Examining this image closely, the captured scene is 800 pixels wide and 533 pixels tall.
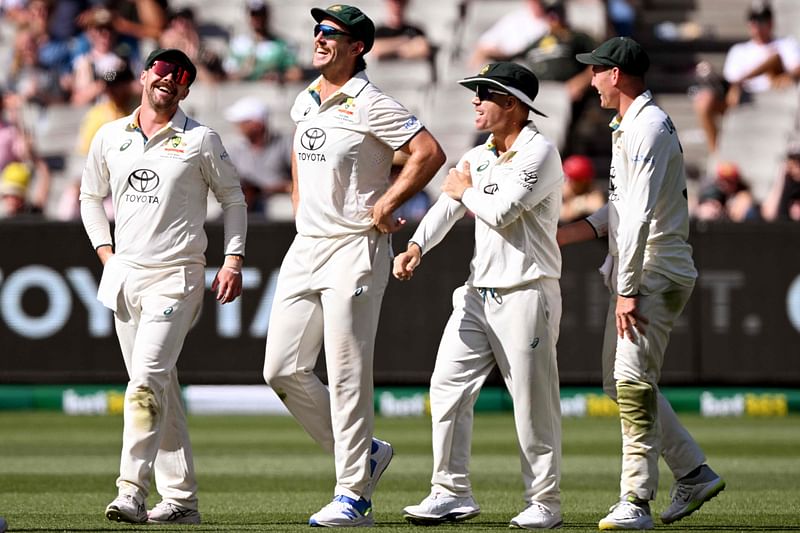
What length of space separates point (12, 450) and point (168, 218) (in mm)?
4853

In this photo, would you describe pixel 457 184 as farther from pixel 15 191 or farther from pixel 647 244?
pixel 15 191

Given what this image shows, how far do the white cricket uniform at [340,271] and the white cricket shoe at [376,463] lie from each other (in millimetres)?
54

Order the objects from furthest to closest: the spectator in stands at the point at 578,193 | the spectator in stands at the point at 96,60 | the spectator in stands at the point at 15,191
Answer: the spectator in stands at the point at 96,60 < the spectator in stands at the point at 15,191 < the spectator in stands at the point at 578,193

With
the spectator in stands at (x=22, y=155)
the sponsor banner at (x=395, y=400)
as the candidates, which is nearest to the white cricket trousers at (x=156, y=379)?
the sponsor banner at (x=395, y=400)

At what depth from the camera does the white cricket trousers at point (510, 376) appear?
7.82 metres

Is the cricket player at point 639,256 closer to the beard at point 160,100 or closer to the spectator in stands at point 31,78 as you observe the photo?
the beard at point 160,100

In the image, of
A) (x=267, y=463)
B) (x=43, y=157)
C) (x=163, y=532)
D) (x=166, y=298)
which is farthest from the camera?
(x=43, y=157)

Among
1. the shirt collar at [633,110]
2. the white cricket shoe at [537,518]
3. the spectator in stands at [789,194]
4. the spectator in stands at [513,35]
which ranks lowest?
the white cricket shoe at [537,518]

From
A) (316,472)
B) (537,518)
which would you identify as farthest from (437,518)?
(316,472)

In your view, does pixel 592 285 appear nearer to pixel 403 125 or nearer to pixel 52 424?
pixel 52 424

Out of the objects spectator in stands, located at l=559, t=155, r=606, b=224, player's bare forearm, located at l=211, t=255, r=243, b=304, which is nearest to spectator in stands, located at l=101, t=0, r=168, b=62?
spectator in stands, located at l=559, t=155, r=606, b=224

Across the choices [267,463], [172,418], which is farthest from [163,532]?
[267,463]

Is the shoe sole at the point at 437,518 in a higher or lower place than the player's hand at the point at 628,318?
lower

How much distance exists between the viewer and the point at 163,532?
297 inches
